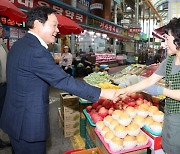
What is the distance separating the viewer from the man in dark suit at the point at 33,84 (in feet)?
5.62

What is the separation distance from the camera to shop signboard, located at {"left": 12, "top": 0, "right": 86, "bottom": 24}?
769 centimetres

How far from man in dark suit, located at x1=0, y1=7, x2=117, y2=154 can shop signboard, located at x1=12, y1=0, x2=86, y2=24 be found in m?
6.38

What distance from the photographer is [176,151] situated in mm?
1865

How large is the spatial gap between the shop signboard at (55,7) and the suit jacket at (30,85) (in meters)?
6.53

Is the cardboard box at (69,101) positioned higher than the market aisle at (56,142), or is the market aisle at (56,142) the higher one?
the cardboard box at (69,101)

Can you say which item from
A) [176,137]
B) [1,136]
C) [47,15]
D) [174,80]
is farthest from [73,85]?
[1,136]

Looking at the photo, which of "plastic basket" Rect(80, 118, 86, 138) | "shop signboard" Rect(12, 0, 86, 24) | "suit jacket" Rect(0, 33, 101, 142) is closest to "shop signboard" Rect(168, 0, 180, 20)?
"plastic basket" Rect(80, 118, 86, 138)

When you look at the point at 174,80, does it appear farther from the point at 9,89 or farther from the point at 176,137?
the point at 9,89

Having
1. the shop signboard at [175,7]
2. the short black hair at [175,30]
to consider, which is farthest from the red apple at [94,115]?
the shop signboard at [175,7]

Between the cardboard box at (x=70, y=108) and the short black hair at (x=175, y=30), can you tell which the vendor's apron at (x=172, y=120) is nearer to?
the short black hair at (x=175, y=30)

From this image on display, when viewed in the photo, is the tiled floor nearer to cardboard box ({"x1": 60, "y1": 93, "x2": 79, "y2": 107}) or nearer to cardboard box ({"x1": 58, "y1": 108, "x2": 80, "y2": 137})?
cardboard box ({"x1": 58, "y1": 108, "x2": 80, "y2": 137})

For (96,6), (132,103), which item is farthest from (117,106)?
(96,6)

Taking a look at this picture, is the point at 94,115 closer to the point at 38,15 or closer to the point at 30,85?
the point at 30,85

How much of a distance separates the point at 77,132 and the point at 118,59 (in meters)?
17.7
